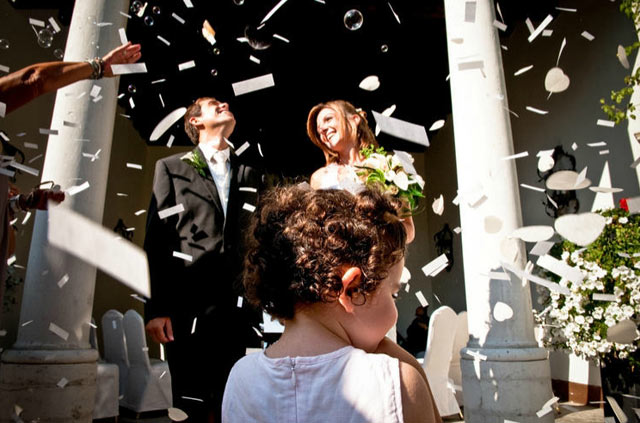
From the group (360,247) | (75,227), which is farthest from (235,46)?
(360,247)

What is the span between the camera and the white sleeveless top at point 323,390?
2.53 feet

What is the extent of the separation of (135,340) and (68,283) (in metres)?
2.65

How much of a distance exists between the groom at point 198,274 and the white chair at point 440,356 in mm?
2992

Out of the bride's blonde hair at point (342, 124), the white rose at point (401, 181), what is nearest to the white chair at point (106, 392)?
the bride's blonde hair at point (342, 124)

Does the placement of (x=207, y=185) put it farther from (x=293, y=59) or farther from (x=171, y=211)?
(x=293, y=59)

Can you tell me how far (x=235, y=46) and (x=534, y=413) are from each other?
250 inches

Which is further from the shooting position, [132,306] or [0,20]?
[132,306]

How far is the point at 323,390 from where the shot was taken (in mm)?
811

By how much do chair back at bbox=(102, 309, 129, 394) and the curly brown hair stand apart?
5.24m

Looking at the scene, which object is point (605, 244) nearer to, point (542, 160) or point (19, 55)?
point (542, 160)

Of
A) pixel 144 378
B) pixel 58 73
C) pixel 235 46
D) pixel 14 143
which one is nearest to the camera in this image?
pixel 58 73

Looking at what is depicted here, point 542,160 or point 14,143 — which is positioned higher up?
point 14,143

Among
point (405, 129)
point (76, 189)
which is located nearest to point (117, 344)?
point (76, 189)

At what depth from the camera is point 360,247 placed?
91cm
